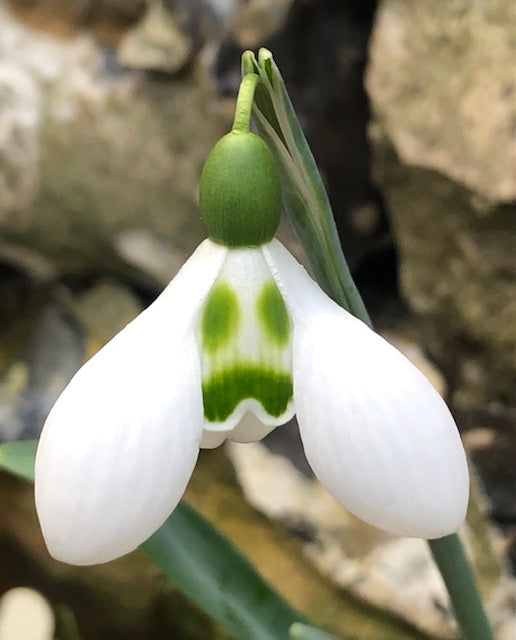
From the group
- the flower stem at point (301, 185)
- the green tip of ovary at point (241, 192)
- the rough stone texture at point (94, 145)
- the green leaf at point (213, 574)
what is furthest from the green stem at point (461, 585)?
the rough stone texture at point (94, 145)

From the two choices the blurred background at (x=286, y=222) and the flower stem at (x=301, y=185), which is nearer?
the flower stem at (x=301, y=185)

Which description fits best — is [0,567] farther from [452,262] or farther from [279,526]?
[452,262]

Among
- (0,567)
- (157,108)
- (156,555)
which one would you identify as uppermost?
(157,108)

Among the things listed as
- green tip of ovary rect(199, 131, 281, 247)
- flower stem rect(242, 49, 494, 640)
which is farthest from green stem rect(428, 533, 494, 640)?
green tip of ovary rect(199, 131, 281, 247)

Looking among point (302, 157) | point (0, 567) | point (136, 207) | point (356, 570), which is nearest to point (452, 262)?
point (356, 570)

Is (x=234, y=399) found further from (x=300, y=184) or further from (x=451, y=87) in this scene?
(x=451, y=87)

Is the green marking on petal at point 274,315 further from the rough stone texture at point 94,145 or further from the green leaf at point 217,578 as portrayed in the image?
the rough stone texture at point 94,145

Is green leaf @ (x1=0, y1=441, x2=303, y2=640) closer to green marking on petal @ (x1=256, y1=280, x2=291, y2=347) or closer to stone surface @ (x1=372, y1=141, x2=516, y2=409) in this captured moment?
green marking on petal @ (x1=256, y1=280, x2=291, y2=347)
